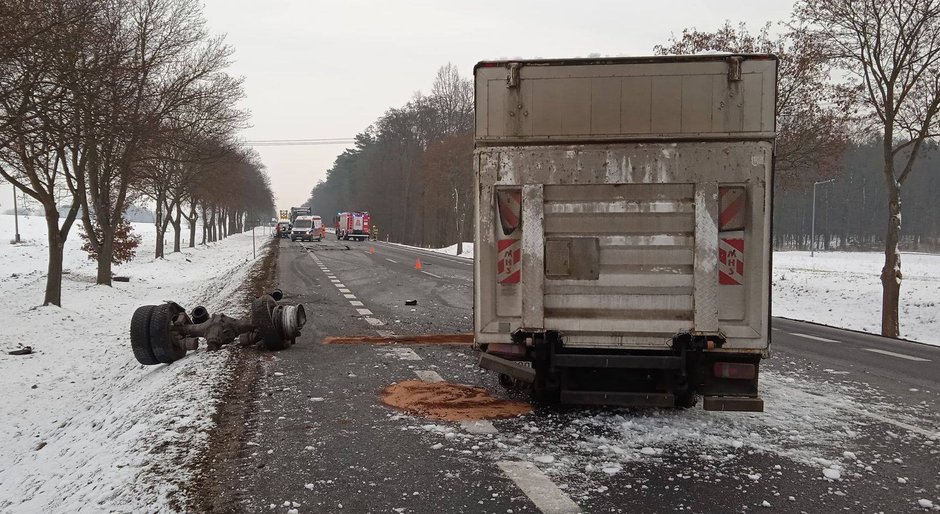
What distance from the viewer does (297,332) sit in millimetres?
8648

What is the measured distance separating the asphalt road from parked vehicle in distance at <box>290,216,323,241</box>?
173 ft

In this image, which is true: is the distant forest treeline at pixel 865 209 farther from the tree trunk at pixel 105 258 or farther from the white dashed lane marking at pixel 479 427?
the white dashed lane marking at pixel 479 427

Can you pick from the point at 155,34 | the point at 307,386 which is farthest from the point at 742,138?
the point at 155,34

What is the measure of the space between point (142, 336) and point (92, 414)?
997 millimetres

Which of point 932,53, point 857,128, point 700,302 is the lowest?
point 700,302

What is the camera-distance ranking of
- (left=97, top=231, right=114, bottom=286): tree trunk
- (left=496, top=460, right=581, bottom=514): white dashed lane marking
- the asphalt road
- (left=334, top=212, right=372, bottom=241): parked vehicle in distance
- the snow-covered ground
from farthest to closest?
1. (left=334, top=212, right=372, bottom=241): parked vehicle in distance
2. (left=97, top=231, right=114, bottom=286): tree trunk
3. the snow-covered ground
4. the asphalt road
5. (left=496, top=460, right=581, bottom=514): white dashed lane marking

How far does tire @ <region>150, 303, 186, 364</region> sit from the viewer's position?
7664 mm

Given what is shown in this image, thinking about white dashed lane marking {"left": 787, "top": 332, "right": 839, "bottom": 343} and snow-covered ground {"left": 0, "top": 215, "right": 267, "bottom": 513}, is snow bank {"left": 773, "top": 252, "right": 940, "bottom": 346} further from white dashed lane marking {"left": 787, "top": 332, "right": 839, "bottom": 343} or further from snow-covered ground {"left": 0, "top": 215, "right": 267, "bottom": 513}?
snow-covered ground {"left": 0, "top": 215, "right": 267, "bottom": 513}

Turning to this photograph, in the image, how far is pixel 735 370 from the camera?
5.03 metres

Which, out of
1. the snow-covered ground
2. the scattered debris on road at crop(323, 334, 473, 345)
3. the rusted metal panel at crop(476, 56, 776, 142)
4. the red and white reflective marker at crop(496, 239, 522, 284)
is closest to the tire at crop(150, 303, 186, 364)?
the snow-covered ground

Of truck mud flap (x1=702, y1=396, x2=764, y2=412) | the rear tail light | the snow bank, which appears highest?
the rear tail light

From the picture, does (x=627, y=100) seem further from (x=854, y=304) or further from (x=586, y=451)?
(x=854, y=304)

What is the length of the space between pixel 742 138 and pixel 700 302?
1.29 metres

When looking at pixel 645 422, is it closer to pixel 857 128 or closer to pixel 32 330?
pixel 32 330
